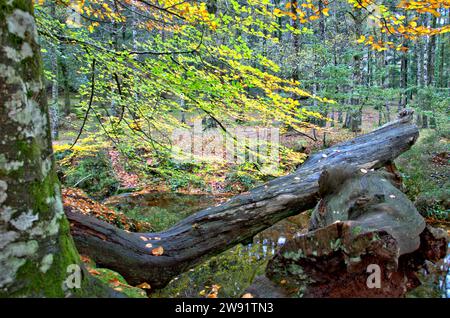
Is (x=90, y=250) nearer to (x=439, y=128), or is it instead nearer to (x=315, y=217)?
(x=315, y=217)

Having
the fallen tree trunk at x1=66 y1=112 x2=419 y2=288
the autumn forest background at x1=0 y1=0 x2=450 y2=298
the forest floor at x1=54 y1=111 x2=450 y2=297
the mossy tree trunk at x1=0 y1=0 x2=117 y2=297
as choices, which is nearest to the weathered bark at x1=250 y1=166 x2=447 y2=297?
the autumn forest background at x1=0 y1=0 x2=450 y2=298

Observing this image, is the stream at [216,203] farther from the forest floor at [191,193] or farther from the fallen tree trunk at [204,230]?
the fallen tree trunk at [204,230]

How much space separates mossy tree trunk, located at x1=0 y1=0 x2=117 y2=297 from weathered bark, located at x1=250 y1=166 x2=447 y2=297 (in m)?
1.63

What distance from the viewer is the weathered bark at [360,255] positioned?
7.91 ft

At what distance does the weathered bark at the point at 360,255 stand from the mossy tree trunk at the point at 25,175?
1.63 metres

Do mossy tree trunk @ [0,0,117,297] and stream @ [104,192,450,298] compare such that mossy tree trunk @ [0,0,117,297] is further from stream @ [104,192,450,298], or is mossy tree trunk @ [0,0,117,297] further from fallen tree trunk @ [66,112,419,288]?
stream @ [104,192,450,298]

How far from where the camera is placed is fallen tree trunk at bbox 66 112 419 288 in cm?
343

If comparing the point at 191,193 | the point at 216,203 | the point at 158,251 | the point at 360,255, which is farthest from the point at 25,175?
the point at 191,193

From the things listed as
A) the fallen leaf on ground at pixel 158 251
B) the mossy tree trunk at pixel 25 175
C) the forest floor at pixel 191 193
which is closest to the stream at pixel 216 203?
the forest floor at pixel 191 193

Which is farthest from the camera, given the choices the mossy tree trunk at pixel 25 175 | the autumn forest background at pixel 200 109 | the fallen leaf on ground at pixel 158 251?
the autumn forest background at pixel 200 109

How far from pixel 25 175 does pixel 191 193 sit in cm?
862
